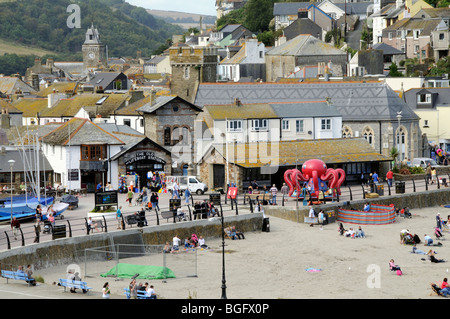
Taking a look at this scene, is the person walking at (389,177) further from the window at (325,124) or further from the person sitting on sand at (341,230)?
the person sitting on sand at (341,230)

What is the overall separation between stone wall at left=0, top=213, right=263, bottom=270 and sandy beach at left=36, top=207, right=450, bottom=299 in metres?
0.56

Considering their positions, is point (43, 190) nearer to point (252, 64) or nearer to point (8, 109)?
point (8, 109)

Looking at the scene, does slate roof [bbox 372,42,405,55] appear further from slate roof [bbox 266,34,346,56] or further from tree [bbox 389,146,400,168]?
tree [bbox 389,146,400,168]

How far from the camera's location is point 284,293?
120ft

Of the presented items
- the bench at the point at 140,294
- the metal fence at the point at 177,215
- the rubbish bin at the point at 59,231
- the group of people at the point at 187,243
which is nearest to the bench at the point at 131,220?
the metal fence at the point at 177,215

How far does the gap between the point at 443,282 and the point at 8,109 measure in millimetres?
59409

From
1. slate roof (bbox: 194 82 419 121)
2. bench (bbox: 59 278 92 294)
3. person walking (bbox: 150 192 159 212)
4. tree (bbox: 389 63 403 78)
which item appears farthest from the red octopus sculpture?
tree (bbox: 389 63 403 78)

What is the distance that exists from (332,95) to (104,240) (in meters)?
32.8

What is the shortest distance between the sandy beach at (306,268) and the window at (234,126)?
1494 centimetres

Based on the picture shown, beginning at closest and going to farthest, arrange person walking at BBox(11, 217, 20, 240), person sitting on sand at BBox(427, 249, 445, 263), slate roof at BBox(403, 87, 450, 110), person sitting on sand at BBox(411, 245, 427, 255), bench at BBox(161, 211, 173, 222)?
person walking at BBox(11, 217, 20, 240) < person sitting on sand at BBox(427, 249, 445, 263) < person sitting on sand at BBox(411, 245, 427, 255) < bench at BBox(161, 211, 173, 222) < slate roof at BBox(403, 87, 450, 110)

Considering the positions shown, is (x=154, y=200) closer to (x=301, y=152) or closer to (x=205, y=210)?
(x=205, y=210)

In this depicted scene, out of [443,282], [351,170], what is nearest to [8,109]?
[351,170]

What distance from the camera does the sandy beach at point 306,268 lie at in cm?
3691

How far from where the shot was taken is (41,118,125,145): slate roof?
59.4m
